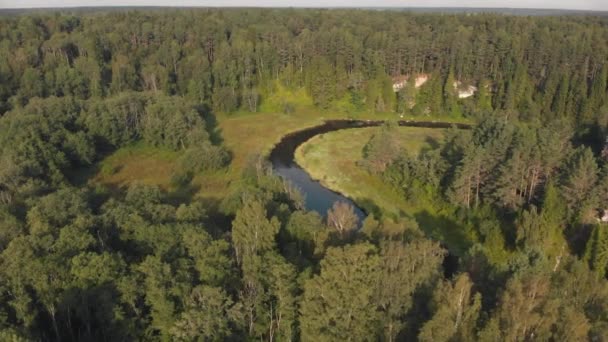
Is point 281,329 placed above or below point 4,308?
below

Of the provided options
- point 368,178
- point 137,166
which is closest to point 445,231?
point 368,178

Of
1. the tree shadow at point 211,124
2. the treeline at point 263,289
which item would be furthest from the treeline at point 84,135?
the treeline at point 263,289

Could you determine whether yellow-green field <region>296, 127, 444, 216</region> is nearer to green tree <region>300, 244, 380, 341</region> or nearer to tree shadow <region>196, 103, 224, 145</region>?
tree shadow <region>196, 103, 224, 145</region>

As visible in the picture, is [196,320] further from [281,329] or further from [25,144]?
[25,144]

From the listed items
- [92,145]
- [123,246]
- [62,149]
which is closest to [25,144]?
[62,149]

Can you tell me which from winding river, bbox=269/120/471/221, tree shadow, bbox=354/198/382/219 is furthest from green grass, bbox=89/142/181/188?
tree shadow, bbox=354/198/382/219

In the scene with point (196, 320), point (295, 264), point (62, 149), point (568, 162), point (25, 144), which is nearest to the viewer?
point (196, 320)
